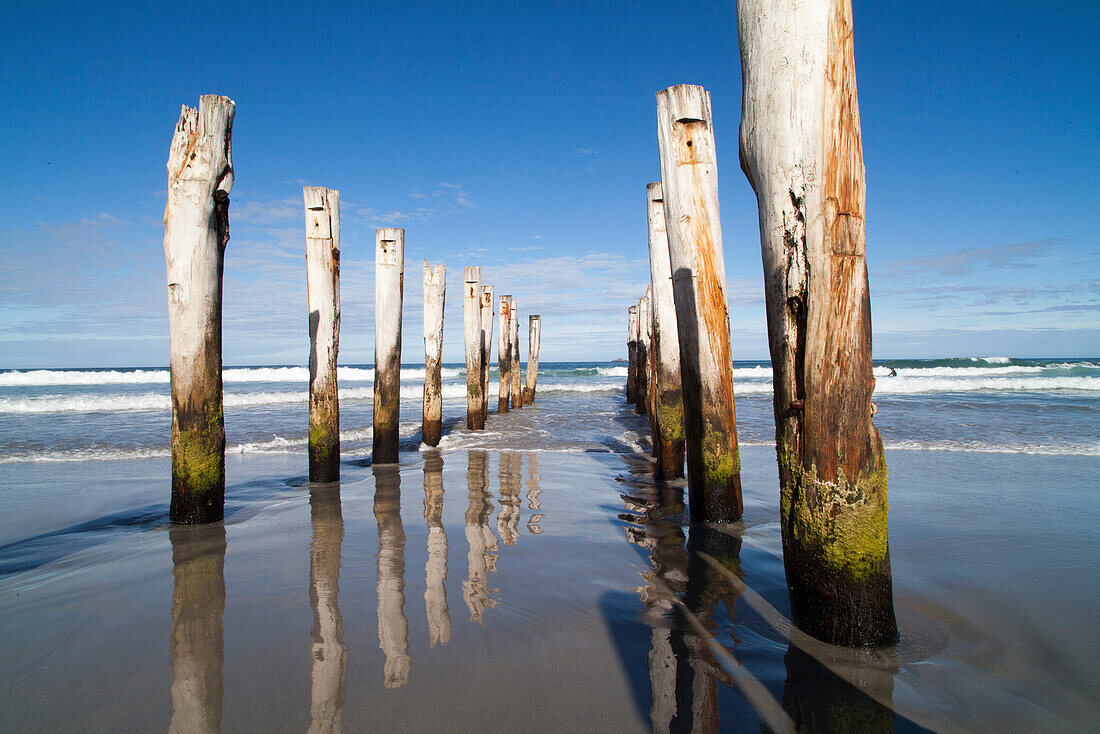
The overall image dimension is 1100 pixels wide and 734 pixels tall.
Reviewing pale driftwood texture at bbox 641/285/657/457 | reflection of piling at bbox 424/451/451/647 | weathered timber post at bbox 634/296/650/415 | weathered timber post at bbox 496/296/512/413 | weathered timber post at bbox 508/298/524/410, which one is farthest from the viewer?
weathered timber post at bbox 508/298/524/410

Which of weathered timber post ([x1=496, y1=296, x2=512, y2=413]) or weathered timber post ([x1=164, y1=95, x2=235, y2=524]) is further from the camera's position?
weathered timber post ([x1=496, y1=296, x2=512, y2=413])

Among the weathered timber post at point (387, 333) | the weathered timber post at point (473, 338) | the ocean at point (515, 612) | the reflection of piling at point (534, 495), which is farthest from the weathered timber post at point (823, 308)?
the weathered timber post at point (473, 338)

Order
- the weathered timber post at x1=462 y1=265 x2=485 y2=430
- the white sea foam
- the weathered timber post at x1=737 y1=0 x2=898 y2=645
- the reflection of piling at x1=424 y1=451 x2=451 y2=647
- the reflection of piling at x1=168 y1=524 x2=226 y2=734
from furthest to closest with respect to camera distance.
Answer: the white sea foam, the weathered timber post at x1=462 y1=265 x2=485 y2=430, the reflection of piling at x1=424 y1=451 x2=451 y2=647, the weathered timber post at x1=737 y1=0 x2=898 y2=645, the reflection of piling at x1=168 y1=524 x2=226 y2=734

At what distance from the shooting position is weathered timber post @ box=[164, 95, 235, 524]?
427cm

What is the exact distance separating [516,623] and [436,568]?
0.94 meters

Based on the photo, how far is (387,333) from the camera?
798 cm

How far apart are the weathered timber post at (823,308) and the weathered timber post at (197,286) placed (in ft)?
12.8

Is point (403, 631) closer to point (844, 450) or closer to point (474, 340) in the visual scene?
point (844, 450)

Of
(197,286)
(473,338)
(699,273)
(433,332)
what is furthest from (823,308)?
(473,338)

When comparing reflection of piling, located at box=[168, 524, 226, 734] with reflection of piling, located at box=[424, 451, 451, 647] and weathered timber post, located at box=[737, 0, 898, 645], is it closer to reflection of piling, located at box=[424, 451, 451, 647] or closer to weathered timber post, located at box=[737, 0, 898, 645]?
reflection of piling, located at box=[424, 451, 451, 647]

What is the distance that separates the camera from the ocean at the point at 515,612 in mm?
2043

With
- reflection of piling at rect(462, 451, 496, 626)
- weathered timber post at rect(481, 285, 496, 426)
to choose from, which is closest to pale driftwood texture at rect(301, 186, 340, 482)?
reflection of piling at rect(462, 451, 496, 626)

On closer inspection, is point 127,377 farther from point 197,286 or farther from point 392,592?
point 392,592

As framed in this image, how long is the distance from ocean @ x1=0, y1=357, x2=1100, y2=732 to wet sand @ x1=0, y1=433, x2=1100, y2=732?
0.01 metres
